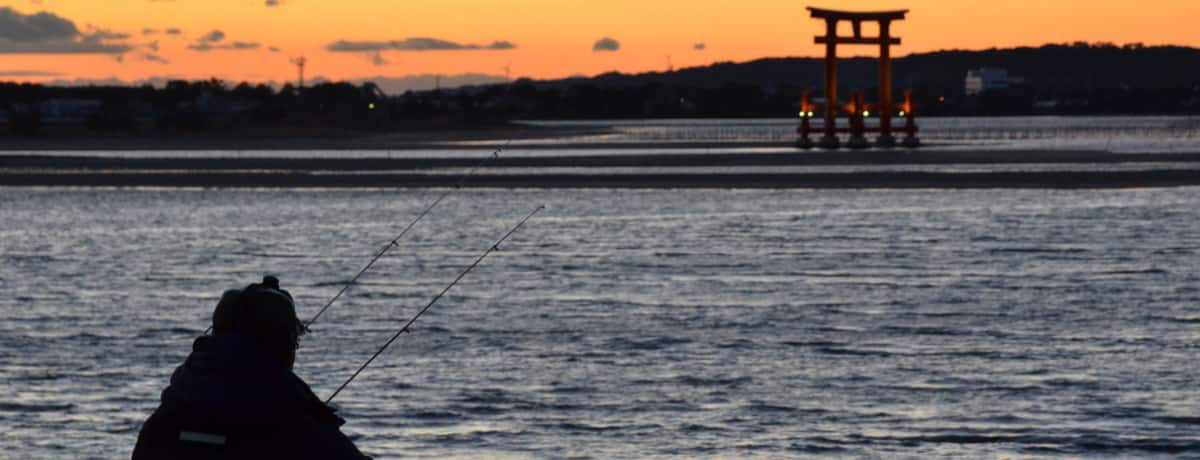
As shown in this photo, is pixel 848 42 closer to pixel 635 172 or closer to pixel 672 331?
pixel 635 172

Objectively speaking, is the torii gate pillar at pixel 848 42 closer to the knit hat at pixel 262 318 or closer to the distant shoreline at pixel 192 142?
the distant shoreline at pixel 192 142

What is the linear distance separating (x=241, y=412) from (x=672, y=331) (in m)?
11.6

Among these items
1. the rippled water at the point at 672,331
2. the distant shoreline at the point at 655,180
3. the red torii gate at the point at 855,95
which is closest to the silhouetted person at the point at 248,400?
the rippled water at the point at 672,331

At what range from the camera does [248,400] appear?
12.2 ft

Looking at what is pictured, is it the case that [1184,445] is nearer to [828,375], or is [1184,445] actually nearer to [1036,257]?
[828,375]

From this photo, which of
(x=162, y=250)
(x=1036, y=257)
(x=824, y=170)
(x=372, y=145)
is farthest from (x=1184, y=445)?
(x=372, y=145)

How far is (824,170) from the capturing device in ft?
149

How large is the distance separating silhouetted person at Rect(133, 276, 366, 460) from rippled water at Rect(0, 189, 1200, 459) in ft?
20.6

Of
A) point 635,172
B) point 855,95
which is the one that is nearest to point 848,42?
point 855,95

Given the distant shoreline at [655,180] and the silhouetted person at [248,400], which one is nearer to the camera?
the silhouetted person at [248,400]

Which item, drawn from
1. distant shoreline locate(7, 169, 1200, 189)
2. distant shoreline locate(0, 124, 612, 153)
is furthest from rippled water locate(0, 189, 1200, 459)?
distant shoreline locate(0, 124, 612, 153)

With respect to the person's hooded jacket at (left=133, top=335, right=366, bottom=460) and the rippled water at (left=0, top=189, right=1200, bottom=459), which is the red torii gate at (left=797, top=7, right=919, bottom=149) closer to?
the rippled water at (left=0, top=189, right=1200, bottom=459)

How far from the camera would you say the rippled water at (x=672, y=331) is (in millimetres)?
10680

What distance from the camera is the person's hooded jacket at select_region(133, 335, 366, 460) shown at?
12.3ft
